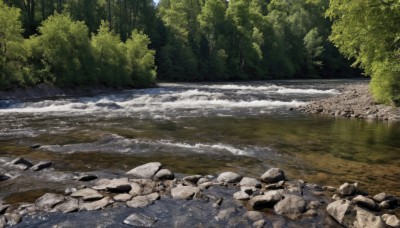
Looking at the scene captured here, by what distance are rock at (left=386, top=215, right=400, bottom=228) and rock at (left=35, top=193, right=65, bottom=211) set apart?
761cm

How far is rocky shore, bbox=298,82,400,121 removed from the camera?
25406 millimetres

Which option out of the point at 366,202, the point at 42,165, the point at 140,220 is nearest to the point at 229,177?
the point at 140,220

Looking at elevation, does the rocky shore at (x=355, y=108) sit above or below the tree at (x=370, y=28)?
below

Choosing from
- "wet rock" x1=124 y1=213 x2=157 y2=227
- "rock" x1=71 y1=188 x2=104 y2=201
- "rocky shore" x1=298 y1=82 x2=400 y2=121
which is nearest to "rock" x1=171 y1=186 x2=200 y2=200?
"wet rock" x1=124 y1=213 x2=157 y2=227

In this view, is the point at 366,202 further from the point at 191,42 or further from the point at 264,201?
the point at 191,42

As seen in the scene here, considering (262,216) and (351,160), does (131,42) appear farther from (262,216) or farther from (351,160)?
(262,216)

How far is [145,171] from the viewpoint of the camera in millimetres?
11898

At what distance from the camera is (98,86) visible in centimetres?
4659

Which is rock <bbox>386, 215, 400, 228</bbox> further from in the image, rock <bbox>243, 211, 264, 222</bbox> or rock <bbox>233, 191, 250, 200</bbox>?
rock <bbox>233, 191, 250, 200</bbox>

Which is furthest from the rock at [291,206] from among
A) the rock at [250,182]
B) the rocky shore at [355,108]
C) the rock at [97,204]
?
the rocky shore at [355,108]

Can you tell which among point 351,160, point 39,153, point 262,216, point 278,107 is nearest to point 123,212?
point 262,216

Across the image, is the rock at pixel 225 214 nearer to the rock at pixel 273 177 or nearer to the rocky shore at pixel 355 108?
the rock at pixel 273 177

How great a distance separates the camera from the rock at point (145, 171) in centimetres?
1170

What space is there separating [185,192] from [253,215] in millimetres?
2101
